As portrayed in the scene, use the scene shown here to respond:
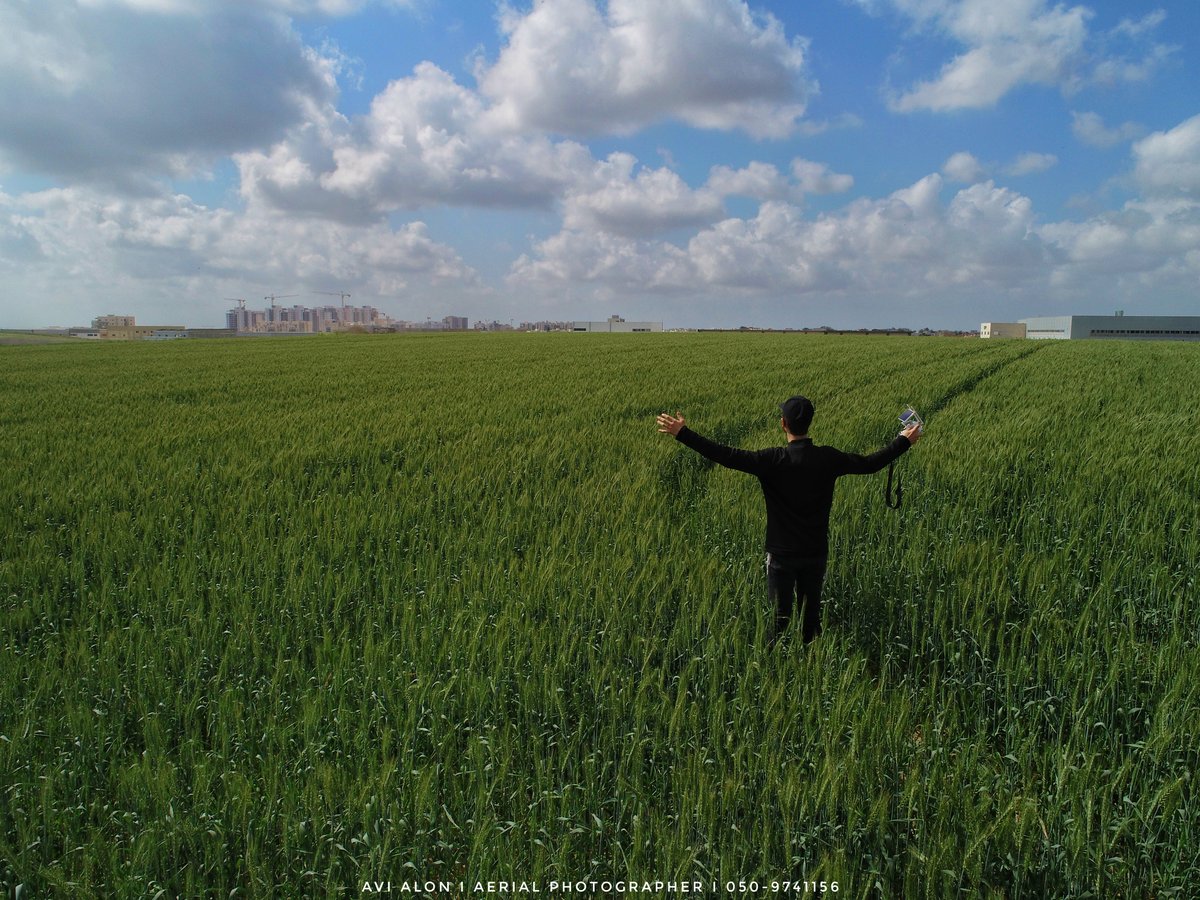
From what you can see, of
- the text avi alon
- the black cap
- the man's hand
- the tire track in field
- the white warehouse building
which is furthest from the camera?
the white warehouse building

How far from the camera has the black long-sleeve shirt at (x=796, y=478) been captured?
3.14 metres

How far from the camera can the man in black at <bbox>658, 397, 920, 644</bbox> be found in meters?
3.15

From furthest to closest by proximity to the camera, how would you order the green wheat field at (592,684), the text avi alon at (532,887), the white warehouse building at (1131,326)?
the white warehouse building at (1131,326), the green wheat field at (592,684), the text avi alon at (532,887)

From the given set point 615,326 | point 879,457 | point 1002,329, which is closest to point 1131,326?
point 1002,329

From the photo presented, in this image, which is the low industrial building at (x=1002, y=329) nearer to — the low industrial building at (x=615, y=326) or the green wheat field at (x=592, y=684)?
the low industrial building at (x=615, y=326)

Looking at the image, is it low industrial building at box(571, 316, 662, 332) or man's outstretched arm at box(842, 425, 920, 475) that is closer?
man's outstretched arm at box(842, 425, 920, 475)

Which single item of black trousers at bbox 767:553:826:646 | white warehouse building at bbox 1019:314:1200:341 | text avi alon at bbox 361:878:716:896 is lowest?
text avi alon at bbox 361:878:716:896

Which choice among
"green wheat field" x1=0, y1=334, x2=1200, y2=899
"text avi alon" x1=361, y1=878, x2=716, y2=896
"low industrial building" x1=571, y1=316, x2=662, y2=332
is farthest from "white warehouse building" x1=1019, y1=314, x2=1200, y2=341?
"text avi alon" x1=361, y1=878, x2=716, y2=896

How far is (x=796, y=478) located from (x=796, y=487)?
0.05 m

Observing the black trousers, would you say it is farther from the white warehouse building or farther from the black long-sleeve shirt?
the white warehouse building

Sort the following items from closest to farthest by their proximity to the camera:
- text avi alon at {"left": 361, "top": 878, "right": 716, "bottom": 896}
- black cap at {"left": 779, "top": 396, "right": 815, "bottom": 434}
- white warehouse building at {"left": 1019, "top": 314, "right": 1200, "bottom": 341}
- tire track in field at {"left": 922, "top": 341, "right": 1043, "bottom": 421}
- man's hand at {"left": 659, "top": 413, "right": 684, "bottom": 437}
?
text avi alon at {"left": 361, "top": 878, "right": 716, "bottom": 896} < black cap at {"left": 779, "top": 396, "right": 815, "bottom": 434} < man's hand at {"left": 659, "top": 413, "right": 684, "bottom": 437} < tire track in field at {"left": 922, "top": 341, "right": 1043, "bottom": 421} < white warehouse building at {"left": 1019, "top": 314, "right": 1200, "bottom": 341}

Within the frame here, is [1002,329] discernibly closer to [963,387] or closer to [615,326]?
[615,326]

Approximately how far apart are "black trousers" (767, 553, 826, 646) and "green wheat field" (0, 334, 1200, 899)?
0.67 feet

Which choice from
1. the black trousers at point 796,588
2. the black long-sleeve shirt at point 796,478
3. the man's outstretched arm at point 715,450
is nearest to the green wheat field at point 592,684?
the black trousers at point 796,588
